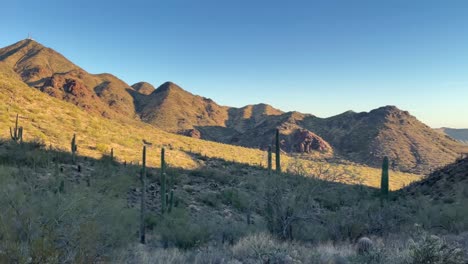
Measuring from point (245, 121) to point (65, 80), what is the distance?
58.6 m

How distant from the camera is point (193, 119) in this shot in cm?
10081

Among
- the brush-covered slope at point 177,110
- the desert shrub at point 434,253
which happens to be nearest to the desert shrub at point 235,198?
the desert shrub at point 434,253

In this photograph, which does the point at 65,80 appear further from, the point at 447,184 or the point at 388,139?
the point at 447,184

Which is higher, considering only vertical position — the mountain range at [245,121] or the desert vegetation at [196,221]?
the mountain range at [245,121]

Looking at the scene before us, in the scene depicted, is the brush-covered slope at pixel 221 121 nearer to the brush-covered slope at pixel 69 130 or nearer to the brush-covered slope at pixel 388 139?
the brush-covered slope at pixel 388 139

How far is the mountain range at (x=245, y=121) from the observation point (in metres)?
64.4

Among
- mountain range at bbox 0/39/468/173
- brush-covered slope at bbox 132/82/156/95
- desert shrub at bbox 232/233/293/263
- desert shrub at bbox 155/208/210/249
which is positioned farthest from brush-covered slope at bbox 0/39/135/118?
desert shrub at bbox 232/233/293/263

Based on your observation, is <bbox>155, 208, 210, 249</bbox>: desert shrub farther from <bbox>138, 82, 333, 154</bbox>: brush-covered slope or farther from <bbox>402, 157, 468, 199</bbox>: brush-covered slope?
<bbox>138, 82, 333, 154</bbox>: brush-covered slope

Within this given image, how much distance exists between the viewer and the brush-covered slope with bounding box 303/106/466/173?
6116cm

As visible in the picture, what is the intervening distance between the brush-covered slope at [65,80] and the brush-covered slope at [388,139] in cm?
5026

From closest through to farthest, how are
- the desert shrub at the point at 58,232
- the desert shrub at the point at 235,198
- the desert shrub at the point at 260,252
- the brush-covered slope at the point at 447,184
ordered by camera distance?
1. the desert shrub at the point at 58,232
2. the desert shrub at the point at 260,252
3. the brush-covered slope at the point at 447,184
4. the desert shrub at the point at 235,198

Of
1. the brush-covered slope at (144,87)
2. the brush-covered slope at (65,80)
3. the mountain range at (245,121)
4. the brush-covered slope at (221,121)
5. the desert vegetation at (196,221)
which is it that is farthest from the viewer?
the brush-covered slope at (144,87)

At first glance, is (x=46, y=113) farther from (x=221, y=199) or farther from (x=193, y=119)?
(x=193, y=119)

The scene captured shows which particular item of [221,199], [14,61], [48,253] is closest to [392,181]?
[221,199]
